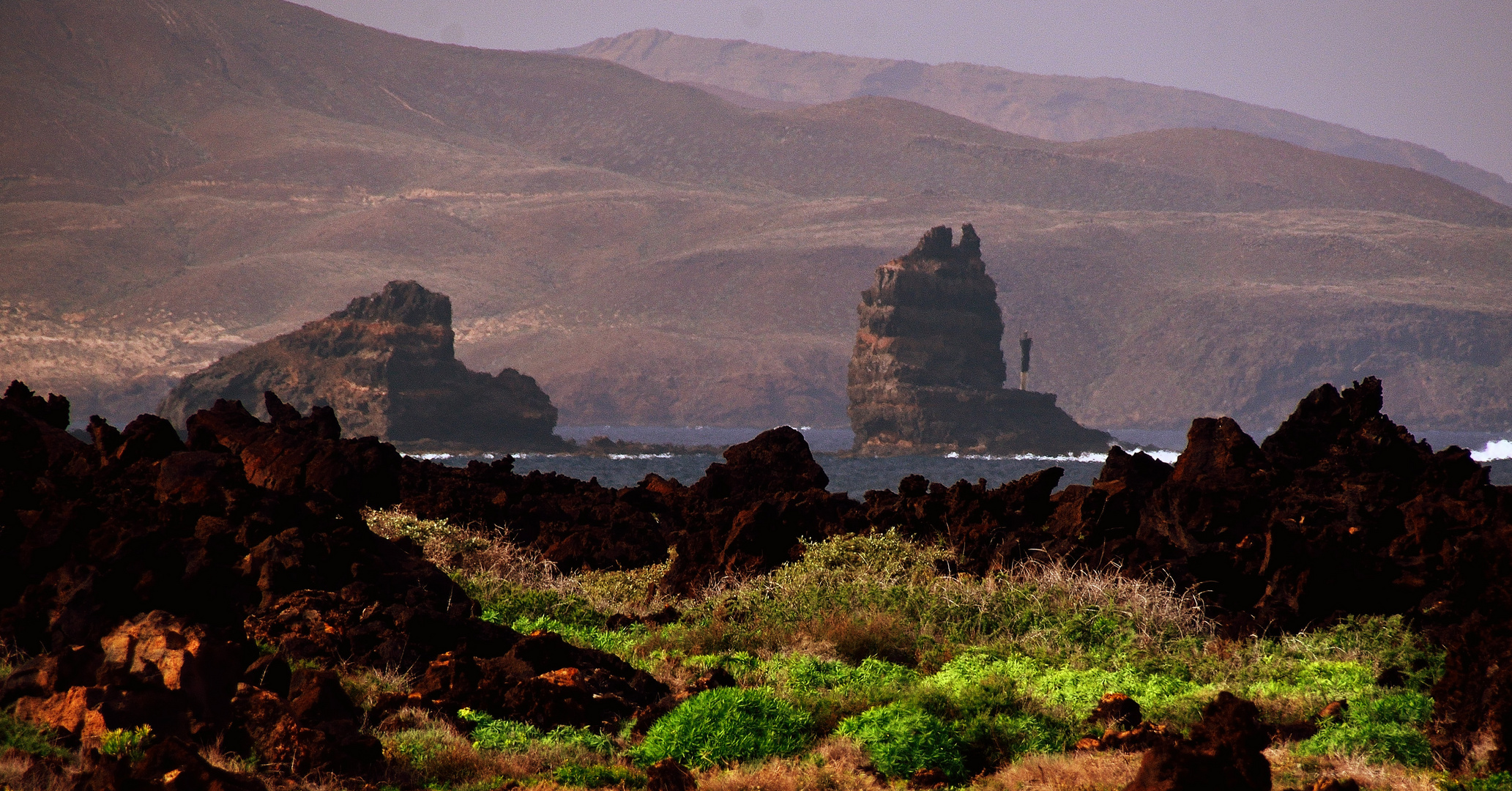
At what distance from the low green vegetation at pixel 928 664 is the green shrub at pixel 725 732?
16 mm

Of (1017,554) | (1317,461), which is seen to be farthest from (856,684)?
(1317,461)

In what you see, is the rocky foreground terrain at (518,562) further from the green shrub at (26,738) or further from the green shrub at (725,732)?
the green shrub at (725,732)

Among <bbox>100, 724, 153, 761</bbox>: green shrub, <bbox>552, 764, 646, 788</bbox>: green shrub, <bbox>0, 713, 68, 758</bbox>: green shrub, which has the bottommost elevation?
<bbox>552, 764, 646, 788</bbox>: green shrub

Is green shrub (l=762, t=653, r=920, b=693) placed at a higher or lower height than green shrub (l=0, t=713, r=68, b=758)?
lower

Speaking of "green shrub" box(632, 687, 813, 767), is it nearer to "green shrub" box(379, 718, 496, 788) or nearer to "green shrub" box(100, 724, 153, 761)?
"green shrub" box(379, 718, 496, 788)

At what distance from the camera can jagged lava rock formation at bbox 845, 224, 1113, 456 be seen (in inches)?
6230

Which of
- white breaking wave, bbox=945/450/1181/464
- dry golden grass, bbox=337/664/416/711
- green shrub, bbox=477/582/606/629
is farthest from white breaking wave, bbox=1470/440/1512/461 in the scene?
dry golden grass, bbox=337/664/416/711

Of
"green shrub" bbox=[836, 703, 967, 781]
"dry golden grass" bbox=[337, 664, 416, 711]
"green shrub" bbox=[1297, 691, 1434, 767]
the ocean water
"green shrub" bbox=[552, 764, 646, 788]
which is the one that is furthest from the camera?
the ocean water

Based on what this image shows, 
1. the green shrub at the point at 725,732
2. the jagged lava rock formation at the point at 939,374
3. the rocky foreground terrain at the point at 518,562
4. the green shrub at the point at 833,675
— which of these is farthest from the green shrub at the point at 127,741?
the jagged lava rock formation at the point at 939,374

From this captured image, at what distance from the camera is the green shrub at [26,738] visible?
9.34m

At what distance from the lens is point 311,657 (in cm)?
1314

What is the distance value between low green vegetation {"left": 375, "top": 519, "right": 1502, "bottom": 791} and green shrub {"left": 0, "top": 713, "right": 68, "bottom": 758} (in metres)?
2.94

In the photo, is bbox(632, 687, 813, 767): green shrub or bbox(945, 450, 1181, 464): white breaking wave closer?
bbox(632, 687, 813, 767): green shrub

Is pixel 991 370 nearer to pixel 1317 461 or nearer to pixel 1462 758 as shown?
pixel 1317 461
